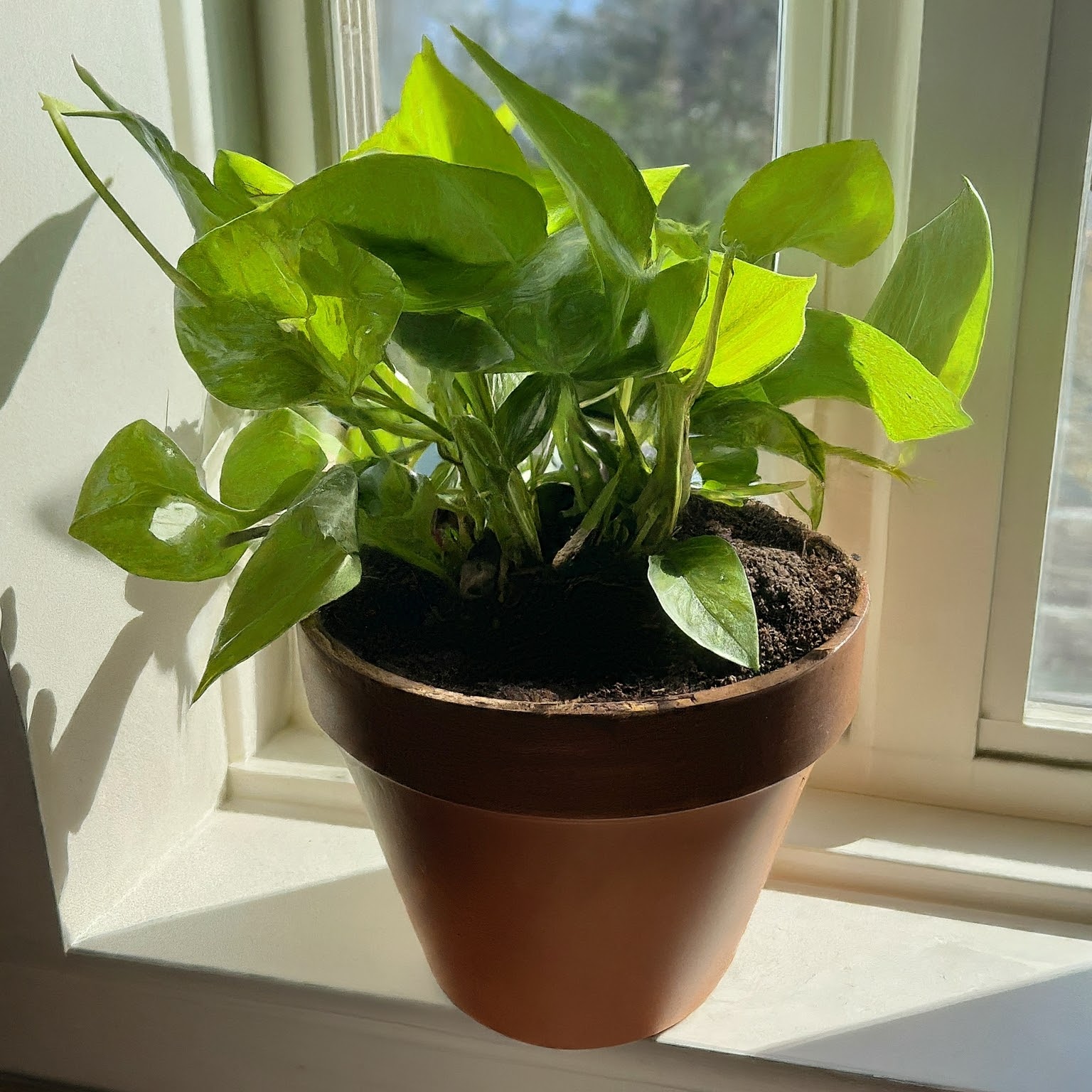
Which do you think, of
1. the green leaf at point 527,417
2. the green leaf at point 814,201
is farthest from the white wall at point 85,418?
the green leaf at point 814,201

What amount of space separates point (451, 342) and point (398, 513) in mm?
137

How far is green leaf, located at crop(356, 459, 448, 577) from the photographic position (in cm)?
55

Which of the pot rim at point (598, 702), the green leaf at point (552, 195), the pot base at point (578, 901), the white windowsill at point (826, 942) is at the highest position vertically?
the green leaf at point (552, 195)

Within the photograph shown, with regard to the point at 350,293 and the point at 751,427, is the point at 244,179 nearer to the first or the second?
the point at 350,293

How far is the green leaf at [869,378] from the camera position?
505 millimetres

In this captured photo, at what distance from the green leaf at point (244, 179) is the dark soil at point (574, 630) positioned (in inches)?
9.3

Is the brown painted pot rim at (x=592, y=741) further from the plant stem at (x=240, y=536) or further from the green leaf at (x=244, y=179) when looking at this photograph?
the green leaf at (x=244, y=179)

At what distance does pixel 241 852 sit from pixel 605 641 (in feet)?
1.49

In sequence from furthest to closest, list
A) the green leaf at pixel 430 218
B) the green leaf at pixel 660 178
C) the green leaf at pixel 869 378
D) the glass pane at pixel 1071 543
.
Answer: the glass pane at pixel 1071 543, the green leaf at pixel 660 178, the green leaf at pixel 869 378, the green leaf at pixel 430 218

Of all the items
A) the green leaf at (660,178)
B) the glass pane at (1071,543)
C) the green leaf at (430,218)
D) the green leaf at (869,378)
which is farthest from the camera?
the glass pane at (1071,543)

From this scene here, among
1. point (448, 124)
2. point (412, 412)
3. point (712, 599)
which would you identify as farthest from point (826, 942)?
point (448, 124)

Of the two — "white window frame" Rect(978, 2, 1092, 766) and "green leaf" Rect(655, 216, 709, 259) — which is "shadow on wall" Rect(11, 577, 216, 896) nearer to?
"green leaf" Rect(655, 216, 709, 259)

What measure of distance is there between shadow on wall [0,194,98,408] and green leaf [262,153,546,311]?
0.90ft

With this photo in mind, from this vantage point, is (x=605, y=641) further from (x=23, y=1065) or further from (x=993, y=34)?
(x=23, y=1065)
